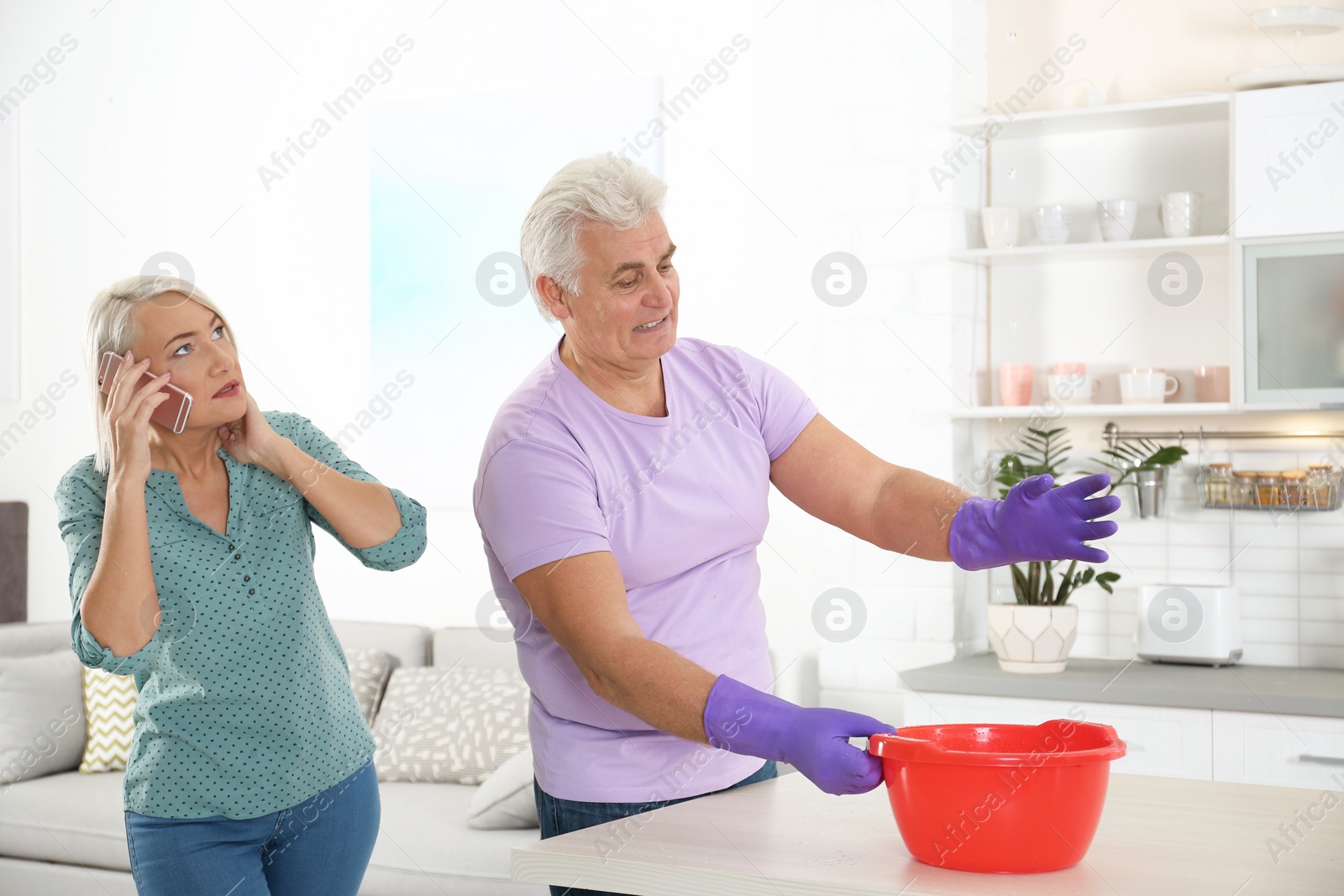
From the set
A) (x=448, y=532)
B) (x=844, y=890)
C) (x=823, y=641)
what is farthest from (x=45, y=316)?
(x=844, y=890)

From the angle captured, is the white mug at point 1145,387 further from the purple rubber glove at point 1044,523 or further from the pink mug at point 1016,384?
the purple rubber glove at point 1044,523

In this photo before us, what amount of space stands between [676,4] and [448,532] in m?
1.51

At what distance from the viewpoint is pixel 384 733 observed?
3.22 metres

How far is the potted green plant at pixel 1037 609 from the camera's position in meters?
2.76

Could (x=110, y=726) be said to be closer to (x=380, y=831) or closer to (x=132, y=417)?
(x=380, y=831)

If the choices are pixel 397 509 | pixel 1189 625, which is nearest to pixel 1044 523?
pixel 397 509

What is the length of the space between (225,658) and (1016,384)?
200cm

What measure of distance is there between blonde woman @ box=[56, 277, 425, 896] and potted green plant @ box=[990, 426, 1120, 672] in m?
1.56

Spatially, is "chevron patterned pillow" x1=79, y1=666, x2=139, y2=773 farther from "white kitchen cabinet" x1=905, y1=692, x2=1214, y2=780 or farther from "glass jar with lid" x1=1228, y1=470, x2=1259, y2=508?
"glass jar with lid" x1=1228, y1=470, x2=1259, y2=508

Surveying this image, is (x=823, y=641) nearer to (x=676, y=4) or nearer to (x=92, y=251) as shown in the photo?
(x=676, y=4)

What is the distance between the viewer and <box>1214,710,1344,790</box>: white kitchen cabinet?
7.87ft

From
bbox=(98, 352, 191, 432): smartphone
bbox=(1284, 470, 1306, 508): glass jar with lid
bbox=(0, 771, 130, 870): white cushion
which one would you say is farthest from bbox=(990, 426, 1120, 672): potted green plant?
bbox=(0, 771, 130, 870): white cushion

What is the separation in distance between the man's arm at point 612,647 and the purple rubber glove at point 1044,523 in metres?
0.39

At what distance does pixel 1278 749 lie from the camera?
243 cm
